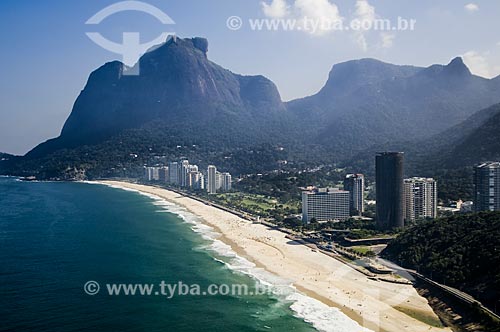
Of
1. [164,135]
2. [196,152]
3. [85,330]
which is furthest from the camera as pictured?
[164,135]

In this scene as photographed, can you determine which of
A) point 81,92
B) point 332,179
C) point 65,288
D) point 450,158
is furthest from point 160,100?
point 65,288

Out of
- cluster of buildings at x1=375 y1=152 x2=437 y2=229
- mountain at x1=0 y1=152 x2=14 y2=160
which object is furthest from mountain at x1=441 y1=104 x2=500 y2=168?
mountain at x1=0 y1=152 x2=14 y2=160

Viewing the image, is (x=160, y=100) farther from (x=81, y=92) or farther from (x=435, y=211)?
(x=435, y=211)

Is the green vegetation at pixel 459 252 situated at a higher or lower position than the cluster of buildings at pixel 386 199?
lower

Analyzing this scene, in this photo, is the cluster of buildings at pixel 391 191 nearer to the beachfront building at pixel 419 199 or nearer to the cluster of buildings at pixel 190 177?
the beachfront building at pixel 419 199

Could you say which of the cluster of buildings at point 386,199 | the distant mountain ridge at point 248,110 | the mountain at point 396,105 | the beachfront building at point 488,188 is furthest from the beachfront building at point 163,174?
the beachfront building at point 488,188

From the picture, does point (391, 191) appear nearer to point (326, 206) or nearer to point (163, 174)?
point (326, 206)

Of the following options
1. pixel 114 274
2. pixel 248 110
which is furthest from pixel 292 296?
pixel 248 110

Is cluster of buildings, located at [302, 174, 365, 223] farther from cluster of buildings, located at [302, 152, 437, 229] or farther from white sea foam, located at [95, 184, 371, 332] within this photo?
white sea foam, located at [95, 184, 371, 332]
